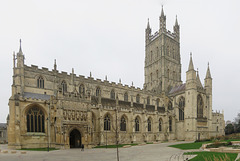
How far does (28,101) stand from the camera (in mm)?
30562

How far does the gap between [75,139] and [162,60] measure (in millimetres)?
40121

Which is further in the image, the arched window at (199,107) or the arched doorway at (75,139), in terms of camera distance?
the arched window at (199,107)

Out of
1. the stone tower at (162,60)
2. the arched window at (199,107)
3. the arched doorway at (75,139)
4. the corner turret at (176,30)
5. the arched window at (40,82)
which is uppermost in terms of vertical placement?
the corner turret at (176,30)

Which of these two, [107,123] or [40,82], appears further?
[107,123]

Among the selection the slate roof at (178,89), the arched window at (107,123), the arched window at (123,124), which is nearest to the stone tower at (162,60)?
the slate roof at (178,89)

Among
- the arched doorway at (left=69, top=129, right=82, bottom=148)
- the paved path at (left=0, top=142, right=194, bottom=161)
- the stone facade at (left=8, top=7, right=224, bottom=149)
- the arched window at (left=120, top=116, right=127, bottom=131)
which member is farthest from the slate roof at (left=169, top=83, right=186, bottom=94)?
the paved path at (left=0, top=142, right=194, bottom=161)

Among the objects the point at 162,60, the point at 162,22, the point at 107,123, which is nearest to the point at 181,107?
the point at 162,60

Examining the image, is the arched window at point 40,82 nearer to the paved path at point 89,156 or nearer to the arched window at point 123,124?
the paved path at point 89,156

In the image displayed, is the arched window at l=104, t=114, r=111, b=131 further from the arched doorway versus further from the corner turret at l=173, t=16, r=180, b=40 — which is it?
the corner turret at l=173, t=16, r=180, b=40

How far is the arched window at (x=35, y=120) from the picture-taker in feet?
101

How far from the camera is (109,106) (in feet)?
130

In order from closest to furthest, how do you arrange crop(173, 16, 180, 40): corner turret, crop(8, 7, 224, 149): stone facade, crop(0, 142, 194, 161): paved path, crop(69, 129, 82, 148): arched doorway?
crop(0, 142, 194, 161): paved path < crop(8, 7, 224, 149): stone facade < crop(69, 129, 82, 148): arched doorway < crop(173, 16, 180, 40): corner turret

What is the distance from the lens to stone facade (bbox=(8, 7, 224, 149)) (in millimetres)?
30547

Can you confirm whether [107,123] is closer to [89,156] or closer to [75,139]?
[75,139]
